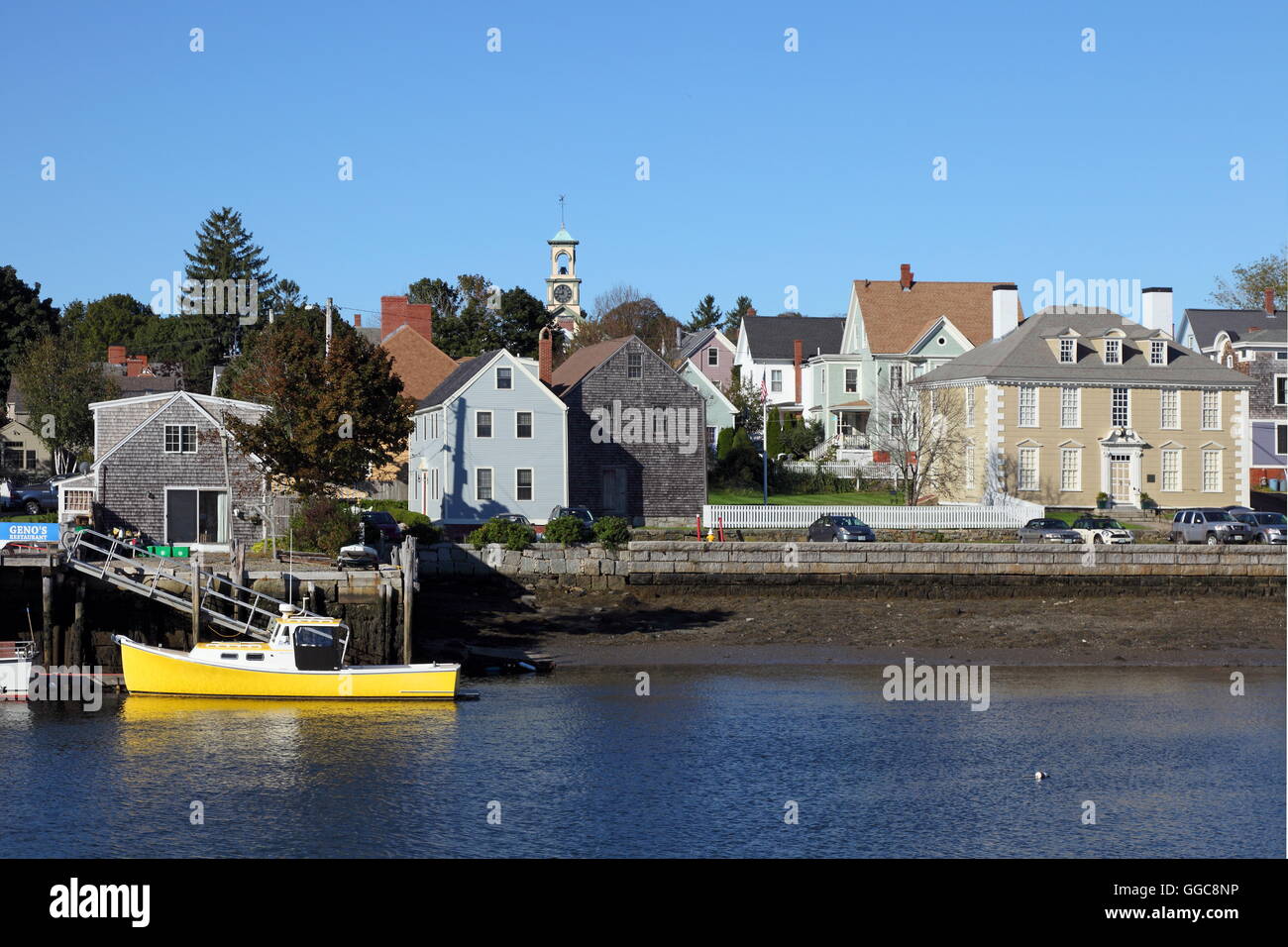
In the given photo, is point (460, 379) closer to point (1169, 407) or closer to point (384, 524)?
point (384, 524)

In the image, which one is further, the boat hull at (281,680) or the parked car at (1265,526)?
the parked car at (1265,526)

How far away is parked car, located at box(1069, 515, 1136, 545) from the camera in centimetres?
5853

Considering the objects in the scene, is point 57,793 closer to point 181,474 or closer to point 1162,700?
point 181,474

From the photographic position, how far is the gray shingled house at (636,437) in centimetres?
6912

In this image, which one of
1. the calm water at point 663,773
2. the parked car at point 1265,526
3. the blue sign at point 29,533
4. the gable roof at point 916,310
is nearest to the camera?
the calm water at point 663,773

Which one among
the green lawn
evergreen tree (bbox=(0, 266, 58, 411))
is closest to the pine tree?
evergreen tree (bbox=(0, 266, 58, 411))

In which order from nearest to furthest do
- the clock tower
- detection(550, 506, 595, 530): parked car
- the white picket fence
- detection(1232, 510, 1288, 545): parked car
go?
detection(550, 506, 595, 530): parked car < detection(1232, 510, 1288, 545): parked car < the white picket fence < the clock tower

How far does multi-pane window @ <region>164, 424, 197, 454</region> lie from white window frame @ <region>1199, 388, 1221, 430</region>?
47.2m

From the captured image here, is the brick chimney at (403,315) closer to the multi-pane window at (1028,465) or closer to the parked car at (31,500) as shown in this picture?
the parked car at (31,500)

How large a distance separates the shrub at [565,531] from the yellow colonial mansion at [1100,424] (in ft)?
82.2

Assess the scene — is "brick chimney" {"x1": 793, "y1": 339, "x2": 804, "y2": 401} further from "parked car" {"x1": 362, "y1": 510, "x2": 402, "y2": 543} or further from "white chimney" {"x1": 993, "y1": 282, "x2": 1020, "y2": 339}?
"parked car" {"x1": 362, "y1": 510, "x2": 402, "y2": 543}

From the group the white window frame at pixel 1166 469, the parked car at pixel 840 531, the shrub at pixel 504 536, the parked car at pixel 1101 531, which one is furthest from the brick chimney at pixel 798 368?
the shrub at pixel 504 536
